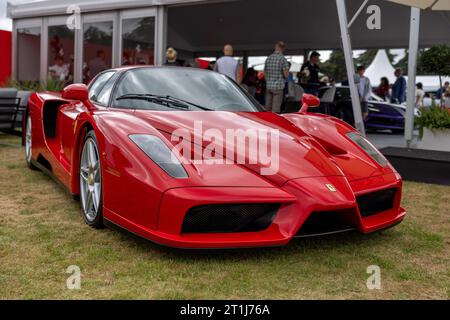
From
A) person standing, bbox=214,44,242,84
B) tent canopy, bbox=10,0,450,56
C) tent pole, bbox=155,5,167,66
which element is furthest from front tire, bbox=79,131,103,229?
tent canopy, bbox=10,0,450,56

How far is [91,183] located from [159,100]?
764 millimetres

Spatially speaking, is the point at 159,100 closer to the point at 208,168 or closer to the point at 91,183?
the point at 91,183

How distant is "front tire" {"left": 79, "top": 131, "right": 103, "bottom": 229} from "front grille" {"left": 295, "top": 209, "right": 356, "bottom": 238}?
1319 mm

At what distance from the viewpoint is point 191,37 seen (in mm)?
18375

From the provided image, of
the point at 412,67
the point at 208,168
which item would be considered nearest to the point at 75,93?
the point at 208,168

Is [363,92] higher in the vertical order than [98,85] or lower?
higher

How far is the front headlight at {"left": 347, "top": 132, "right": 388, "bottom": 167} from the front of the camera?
3520mm

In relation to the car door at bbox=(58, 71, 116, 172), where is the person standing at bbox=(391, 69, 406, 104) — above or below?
above

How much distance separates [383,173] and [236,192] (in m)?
1.23

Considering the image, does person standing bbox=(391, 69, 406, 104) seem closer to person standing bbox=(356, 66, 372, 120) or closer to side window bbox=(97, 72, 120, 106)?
person standing bbox=(356, 66, 372, 120)

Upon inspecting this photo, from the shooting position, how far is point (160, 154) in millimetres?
2809

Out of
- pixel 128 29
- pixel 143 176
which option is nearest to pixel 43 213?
pixel 143 176

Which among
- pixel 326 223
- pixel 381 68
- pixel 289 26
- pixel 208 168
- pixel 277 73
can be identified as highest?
pixel 289 26
